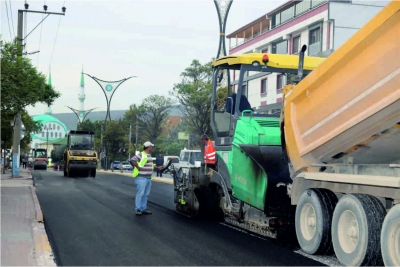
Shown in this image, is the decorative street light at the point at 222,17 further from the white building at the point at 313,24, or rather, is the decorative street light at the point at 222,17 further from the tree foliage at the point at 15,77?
the white building at the point at 313,24

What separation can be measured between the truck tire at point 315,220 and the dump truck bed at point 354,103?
46 cm

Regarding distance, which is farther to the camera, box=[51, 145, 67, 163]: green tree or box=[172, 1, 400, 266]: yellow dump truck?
box=[51, 145, 67, 163]: green tree

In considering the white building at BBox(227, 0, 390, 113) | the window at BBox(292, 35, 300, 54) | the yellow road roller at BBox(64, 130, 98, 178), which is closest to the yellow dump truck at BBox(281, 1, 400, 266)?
the white building at BBox(227, 0, 390, 113)

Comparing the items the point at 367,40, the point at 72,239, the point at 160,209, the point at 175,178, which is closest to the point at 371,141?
the point at 367,40

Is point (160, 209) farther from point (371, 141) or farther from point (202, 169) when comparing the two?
point (371, 141)

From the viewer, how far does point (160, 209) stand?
12.7 meters

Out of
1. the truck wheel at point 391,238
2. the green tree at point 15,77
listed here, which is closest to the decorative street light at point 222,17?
the green tree at point 15,77

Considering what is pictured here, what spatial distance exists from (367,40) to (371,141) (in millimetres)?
1201

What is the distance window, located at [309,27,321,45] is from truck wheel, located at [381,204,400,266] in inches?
1293

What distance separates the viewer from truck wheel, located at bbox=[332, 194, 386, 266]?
5793 mm

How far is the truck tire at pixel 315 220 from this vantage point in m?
6.78

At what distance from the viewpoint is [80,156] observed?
31.0m

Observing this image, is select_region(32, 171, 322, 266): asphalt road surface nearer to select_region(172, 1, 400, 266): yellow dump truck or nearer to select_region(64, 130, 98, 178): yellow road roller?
select_region(172, 1, 400, 266): yellow dump truck

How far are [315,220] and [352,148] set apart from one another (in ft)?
3.78
